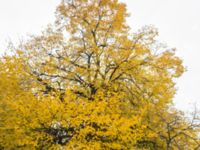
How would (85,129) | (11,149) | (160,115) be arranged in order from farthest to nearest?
1. (11,149)
2. (160,115)
3. (85,129)

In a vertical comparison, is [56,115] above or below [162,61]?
below

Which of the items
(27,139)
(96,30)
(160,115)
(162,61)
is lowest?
(27,139)

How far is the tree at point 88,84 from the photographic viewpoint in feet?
73.2

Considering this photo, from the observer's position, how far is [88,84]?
25781mm

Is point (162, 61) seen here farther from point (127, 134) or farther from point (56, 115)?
point (56, 115)

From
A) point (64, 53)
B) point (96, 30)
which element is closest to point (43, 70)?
point (64, 53)

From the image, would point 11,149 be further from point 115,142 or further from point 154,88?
point 154,88

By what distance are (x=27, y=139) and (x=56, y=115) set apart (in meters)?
2.20

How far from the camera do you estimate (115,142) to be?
23.2 metres

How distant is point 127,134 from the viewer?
22.3m

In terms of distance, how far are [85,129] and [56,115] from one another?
5.24 feet

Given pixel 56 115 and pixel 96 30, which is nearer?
pixel 56 115

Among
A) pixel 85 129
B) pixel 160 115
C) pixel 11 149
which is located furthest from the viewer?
pixel 11 149

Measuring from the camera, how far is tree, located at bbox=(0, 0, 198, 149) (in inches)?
878
